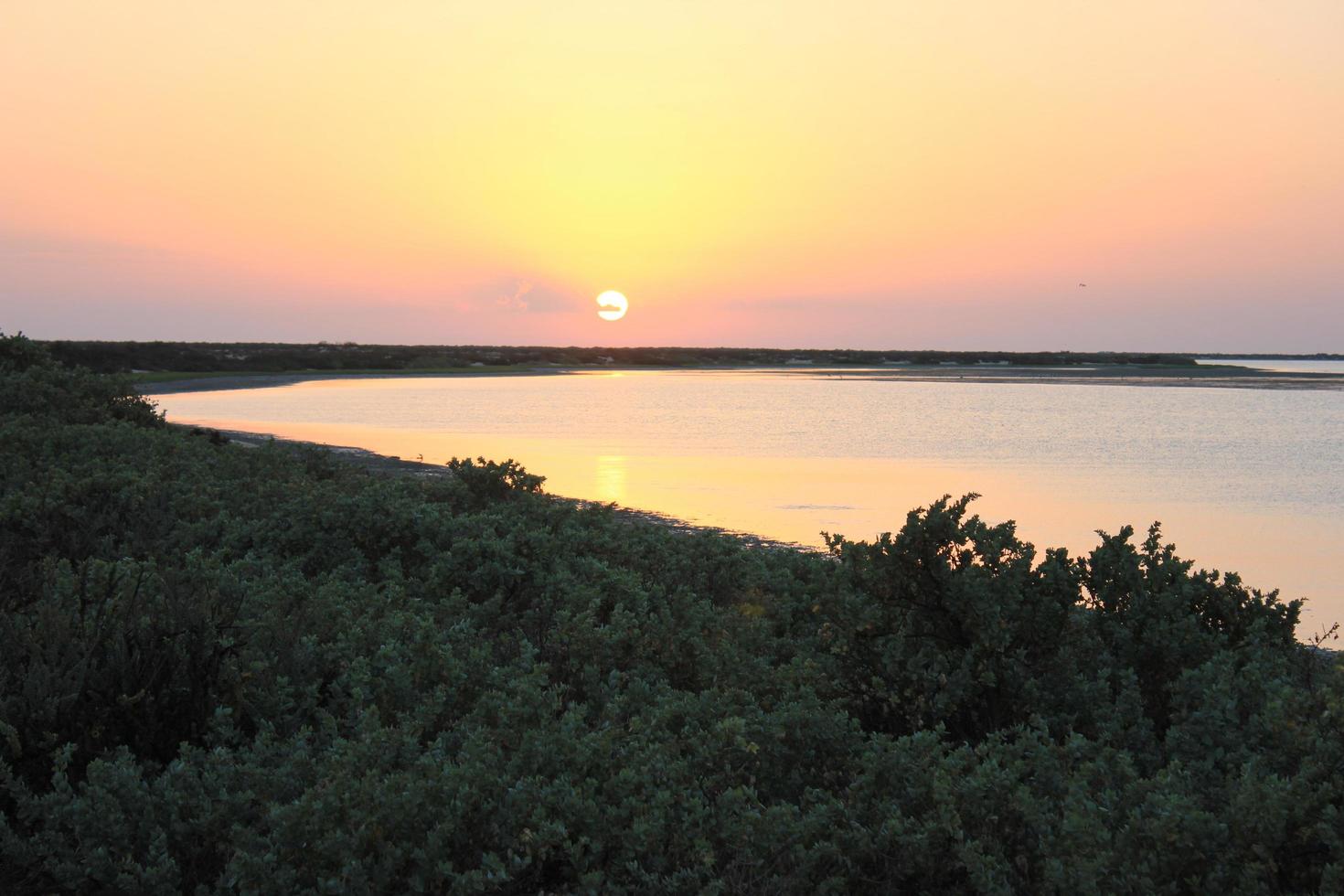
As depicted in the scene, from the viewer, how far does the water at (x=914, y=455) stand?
706 inches

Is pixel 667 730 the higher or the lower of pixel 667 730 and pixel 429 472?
the higher

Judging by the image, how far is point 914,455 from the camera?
2966 centimetres

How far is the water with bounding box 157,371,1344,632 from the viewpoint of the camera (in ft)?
58.9

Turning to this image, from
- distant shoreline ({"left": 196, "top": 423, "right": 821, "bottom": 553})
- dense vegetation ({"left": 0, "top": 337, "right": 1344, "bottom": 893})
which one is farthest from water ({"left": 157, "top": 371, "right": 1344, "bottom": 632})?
dense vegetation ({"left": 0, "top": 337, "right": 1344, "bottom": 893})

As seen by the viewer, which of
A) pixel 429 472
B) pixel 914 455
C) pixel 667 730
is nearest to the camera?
pixel 667 730

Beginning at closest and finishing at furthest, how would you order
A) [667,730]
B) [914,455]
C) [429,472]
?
1. [667,730]
2. [429,472]
3. [914,455]

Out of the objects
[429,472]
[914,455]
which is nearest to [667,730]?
[429,472]

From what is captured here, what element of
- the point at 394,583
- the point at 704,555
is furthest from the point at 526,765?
the point at 704,555

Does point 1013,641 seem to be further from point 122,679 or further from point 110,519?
point 110,519

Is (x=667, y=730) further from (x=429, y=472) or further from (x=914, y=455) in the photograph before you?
(x=914, y=455)

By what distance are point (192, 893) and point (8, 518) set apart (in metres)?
7.18

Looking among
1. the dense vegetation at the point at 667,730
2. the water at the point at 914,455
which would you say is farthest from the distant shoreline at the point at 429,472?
the dense vegetation at the point at 667,730

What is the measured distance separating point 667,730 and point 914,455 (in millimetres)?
24961

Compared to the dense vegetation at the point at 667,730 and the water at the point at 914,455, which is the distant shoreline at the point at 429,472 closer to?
the water at the point at 914,455
